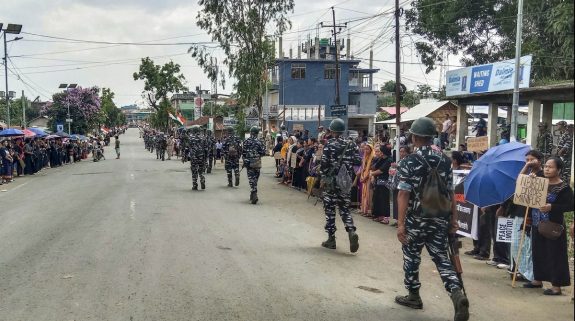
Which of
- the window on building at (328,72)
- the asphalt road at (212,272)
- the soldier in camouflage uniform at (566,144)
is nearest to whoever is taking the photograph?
the asphalt road at (212,272)

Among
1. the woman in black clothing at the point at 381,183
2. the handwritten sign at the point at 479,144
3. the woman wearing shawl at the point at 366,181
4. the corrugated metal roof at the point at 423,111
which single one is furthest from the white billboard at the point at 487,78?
the handwritten sign at the point at 479,144

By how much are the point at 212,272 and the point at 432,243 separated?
293cm

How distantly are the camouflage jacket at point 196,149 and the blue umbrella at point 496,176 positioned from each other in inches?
415

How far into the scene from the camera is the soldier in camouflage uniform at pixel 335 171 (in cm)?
820

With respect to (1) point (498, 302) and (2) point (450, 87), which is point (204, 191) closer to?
(1) point (498, 302)

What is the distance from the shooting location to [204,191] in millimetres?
16156

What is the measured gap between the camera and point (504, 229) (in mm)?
7062

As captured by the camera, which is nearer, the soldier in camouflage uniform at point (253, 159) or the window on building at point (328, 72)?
the soldier in camouflage uniform at point (253, 159)

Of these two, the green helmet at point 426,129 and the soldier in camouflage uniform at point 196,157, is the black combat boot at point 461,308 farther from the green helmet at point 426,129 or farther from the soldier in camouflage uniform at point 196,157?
the soldier in camouflage uniform at point 196,157

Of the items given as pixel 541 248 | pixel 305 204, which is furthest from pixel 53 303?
pixel 305 204

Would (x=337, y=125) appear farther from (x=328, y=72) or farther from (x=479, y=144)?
(x=328, y=72)

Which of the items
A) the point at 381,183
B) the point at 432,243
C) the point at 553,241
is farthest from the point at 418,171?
the point at 381,183

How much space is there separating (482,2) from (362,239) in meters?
27.7

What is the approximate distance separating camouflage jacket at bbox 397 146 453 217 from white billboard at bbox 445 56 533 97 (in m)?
14.3
